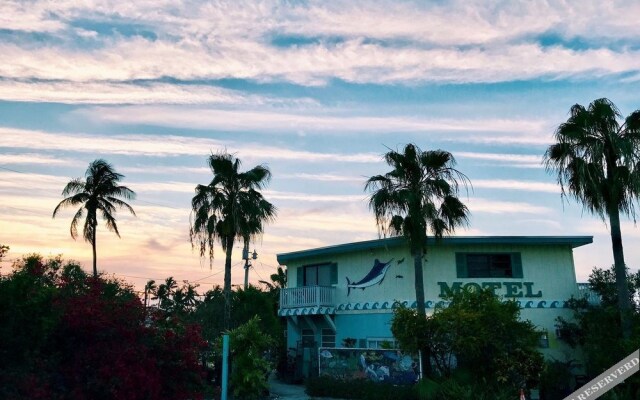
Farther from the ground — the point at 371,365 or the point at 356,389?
the point at 371,365

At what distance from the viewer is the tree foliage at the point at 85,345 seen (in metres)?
9.73

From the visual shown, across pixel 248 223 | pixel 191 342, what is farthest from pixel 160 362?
pixel 248 223

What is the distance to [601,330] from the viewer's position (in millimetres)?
23453

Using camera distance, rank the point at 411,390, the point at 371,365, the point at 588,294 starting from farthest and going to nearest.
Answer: the point at 588,294, the point at 371,365, the point at 411,390

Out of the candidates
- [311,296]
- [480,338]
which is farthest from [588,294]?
[311,296]

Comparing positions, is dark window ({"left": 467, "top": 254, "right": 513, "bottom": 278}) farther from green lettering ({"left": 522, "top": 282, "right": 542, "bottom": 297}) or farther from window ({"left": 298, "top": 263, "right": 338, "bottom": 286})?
window ({"left": 298, "top": 263, "right": 338, "bottom": 286})

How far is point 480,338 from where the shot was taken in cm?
1938

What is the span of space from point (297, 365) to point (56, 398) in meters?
20.7

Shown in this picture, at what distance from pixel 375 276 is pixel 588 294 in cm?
1054

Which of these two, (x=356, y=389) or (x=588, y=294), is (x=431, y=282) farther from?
(x=356, y=389)

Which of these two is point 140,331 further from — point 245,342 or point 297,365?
point 297,365

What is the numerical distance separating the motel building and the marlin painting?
27 millimetres

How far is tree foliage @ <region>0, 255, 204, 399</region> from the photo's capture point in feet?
31.9

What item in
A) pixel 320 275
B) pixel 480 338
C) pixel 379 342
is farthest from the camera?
pixel 320 275
